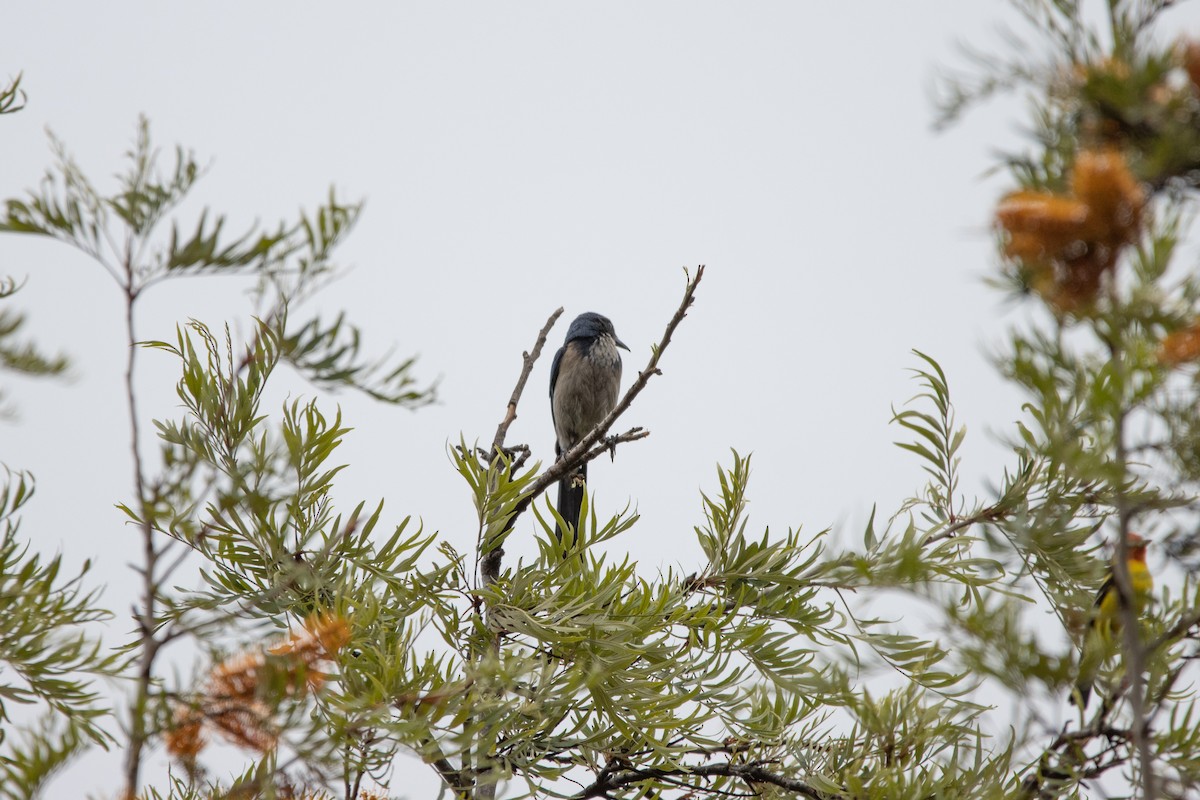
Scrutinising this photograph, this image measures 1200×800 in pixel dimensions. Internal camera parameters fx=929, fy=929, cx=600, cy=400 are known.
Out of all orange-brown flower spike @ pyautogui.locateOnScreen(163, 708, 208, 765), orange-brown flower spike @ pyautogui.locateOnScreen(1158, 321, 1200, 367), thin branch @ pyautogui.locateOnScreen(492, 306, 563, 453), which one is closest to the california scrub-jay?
thin branch @ pyautogui.locateOnScreen(492, 306, 563, 453)

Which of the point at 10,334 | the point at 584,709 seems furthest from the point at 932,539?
the point at 10,334

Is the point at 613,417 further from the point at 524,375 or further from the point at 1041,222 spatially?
the point at 1041,222

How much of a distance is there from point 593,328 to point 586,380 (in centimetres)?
59

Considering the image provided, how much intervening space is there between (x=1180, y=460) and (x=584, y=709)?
140 centimetres

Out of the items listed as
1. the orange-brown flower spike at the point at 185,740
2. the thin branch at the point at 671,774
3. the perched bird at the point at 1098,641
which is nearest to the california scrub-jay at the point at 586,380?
the thin branch at the point at 671,774

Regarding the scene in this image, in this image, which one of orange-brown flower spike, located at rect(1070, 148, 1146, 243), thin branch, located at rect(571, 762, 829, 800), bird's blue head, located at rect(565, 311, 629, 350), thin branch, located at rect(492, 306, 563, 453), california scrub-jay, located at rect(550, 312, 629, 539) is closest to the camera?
orange-brown flower spike, located at rect(1070, 148, 1146, 243)

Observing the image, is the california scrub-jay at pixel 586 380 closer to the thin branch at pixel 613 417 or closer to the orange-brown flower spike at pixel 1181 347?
the thin branch at pixel 613 417

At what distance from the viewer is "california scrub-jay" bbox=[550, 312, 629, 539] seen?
7082 millimetres

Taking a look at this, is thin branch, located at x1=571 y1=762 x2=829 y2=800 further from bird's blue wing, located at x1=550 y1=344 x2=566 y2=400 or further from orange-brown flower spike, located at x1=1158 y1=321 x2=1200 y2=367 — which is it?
bird's blue wing, located at x1=550 y1=344 x2=566 y2=400

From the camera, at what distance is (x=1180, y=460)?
3.28 feet

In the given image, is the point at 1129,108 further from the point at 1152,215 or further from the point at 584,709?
the point at 584,709

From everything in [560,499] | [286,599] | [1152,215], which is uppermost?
[560,499]

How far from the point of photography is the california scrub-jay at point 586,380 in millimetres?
7082

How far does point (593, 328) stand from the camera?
24.6 ft
